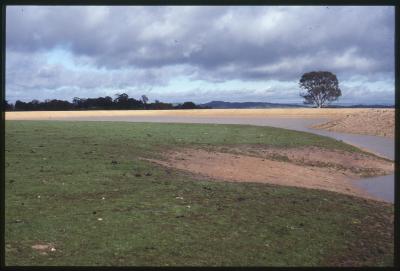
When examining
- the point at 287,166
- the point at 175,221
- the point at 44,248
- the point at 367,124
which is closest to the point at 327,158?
the point at 287,166

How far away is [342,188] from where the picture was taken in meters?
17.1

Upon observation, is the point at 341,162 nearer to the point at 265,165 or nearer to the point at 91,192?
the point at 265,165

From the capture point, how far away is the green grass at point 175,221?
860cm

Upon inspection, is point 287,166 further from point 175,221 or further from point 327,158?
point 175,221

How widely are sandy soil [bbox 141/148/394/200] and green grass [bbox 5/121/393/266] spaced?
5.86ft

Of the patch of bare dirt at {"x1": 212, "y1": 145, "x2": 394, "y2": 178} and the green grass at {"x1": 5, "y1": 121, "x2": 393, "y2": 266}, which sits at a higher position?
the green grass at {"x1": 5, "y1": 121, "x2": 393, "y2": 266}

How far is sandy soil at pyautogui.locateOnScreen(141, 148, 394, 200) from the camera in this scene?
17.5 metres

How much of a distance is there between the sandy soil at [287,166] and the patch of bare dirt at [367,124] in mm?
19962

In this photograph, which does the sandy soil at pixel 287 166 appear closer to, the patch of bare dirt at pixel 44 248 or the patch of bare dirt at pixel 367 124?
the patch of bare dirt at pixel 44 248

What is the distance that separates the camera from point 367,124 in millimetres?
48656

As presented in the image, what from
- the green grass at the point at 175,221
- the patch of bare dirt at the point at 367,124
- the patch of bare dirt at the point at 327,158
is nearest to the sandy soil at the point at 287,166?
the patch of bare dirt at the point at 327,158

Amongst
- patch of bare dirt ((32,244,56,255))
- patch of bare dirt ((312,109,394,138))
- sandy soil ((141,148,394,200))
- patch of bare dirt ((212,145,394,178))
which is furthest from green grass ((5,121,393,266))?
patch of bare dirt ((312,109,394,138))

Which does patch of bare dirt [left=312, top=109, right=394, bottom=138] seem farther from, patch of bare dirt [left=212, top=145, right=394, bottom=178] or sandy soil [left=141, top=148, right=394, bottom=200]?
sandy soil [left=141, top=148, right=394, bottom=200]

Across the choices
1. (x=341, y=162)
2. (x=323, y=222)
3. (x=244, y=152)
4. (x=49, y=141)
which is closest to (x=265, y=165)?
(x=244, y=152)
